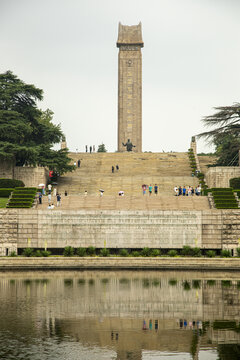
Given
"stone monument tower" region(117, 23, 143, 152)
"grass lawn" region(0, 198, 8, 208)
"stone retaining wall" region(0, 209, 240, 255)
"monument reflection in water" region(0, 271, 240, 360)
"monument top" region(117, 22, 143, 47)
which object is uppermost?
"monument top" region(117, 22, 143, 47)

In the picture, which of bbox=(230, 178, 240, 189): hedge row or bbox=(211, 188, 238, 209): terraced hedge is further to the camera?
bbox=(230, 178, 240, 189): hedge row

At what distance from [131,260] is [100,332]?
17.8 m

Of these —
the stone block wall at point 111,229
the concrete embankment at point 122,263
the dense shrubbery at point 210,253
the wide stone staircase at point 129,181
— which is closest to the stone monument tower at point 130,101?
the wide stone staircase at point 129,181

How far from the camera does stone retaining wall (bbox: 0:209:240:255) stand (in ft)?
139

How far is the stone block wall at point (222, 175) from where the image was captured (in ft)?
186

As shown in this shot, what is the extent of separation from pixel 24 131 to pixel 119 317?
41.9 m

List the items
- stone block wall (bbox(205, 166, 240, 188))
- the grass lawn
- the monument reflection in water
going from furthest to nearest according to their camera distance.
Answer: stone block wall (bbox(205, 166, 240, 188)), the grass lawn, the monument reflection in water

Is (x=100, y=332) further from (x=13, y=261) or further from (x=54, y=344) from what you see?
(x=13, y=261)

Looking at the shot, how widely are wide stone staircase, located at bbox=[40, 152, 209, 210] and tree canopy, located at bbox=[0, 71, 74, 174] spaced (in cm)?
265

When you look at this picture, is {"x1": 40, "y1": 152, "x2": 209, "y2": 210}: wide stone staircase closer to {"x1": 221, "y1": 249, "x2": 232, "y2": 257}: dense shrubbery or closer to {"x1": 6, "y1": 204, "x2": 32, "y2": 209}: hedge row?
{"x1": 6, "y1": 204, "x2": 32, "y2": 209}: hedge row

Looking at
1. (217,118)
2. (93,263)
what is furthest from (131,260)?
(217,118)

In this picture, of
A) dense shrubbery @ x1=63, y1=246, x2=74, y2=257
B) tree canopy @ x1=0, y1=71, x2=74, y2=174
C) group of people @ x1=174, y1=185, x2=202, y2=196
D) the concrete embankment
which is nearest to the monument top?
tree canopy @ x1=0, y1=71, x2=74, y2=174

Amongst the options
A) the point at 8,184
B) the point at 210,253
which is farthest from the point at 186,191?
the point at 8,184

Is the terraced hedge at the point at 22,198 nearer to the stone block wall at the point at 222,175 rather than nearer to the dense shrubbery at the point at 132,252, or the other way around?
the dense shrubbery at the point at 132,252
